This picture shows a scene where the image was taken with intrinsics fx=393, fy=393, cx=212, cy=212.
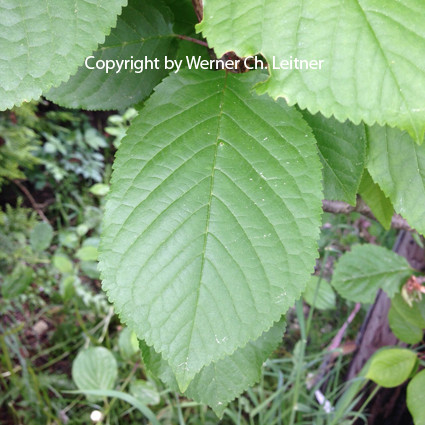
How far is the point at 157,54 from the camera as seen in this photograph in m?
0.62

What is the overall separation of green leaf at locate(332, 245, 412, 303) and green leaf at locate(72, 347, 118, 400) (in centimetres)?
94

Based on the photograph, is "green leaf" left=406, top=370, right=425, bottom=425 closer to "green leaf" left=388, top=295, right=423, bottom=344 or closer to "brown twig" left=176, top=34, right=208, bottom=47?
"green leaf" left=388, top=295, right=423, bottom=344

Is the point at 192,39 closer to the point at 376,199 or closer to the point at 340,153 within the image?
the point at 340,153

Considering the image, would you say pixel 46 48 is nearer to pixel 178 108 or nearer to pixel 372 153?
pixel 178 108

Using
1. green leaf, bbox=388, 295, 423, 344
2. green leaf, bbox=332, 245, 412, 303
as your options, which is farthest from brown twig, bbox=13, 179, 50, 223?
green leaf, bbox=388, 295, 423, 344

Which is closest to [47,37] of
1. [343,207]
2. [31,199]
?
[343,207]

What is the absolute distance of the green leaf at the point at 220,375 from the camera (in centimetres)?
63

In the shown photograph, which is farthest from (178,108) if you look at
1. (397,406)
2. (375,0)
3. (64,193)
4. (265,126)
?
(64,193)

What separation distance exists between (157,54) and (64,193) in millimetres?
2776

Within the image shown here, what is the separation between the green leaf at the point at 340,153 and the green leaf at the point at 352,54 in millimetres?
158

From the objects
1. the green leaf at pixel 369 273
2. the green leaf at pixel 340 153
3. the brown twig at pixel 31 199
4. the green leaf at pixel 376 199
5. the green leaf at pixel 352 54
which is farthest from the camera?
the brown twig at pixel 31 199

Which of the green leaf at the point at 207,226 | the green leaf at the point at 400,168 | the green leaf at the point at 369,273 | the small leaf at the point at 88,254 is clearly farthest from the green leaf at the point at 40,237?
the green leaf at the point at 400,168

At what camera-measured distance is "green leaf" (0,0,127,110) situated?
1.43ft

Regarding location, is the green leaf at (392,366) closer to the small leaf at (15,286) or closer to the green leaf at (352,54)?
the green leaf at (352,54)
